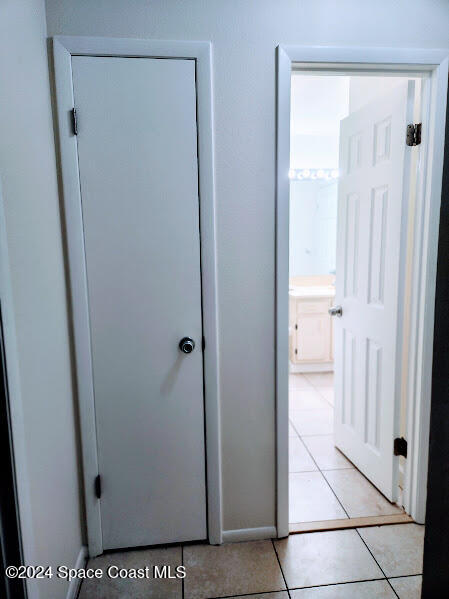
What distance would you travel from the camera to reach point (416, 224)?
173 centimetres

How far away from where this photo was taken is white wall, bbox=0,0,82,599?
1.05m

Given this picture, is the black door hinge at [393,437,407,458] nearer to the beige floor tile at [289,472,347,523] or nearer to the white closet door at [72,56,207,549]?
the beige floor tile at [289,472,347,523]

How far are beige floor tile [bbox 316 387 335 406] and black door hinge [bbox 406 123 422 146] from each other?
221 cm

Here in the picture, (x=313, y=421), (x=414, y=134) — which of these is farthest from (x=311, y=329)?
(x=414, y=134)

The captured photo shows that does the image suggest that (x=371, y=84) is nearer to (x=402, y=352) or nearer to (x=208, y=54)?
(x=208, y=54)

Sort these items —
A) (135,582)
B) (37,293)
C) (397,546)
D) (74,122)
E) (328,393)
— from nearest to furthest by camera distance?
1. (37,293)
2. (74,122)
3. (135,582)
4. (397,546)
5. (328,393)

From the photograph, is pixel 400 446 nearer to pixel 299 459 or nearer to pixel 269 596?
pixel 299 459

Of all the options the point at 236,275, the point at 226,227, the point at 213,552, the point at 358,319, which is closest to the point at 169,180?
the point at 226,227

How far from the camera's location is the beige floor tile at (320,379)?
367 cm

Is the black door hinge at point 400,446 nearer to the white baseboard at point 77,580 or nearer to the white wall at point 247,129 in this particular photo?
the white wall at point 247,129

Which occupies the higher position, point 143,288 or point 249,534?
point 143,288

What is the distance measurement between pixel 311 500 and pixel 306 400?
1347 mm

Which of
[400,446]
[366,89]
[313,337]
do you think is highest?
[366,89]

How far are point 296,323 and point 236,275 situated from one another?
2271 mm
